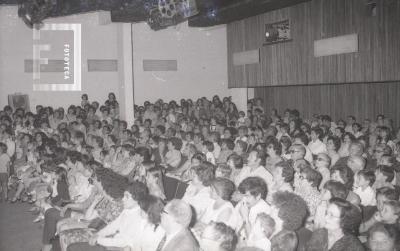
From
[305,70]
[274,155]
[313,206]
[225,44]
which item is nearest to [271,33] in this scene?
[305,70]

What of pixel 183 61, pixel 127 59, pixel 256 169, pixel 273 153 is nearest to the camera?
pixel 256 169

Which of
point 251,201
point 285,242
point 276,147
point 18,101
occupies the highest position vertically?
point 18,101

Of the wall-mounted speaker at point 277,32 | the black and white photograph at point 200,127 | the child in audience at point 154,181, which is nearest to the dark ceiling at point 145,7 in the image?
the black and white photograph at point 200,127

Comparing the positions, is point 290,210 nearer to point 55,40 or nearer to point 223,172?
point 223,172

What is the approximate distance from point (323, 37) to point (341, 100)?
2132 millimetres

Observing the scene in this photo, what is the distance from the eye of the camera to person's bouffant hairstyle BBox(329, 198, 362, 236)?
3.25 metres

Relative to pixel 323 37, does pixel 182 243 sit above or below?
below

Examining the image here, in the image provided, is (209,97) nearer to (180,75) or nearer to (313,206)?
(180,75)

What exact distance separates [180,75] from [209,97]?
1.19m

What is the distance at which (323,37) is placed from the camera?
9.68 meters

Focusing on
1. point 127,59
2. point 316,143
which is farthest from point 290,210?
point 127,59

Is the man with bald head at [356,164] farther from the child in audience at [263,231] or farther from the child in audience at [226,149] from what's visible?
the child in audience at [263,231]

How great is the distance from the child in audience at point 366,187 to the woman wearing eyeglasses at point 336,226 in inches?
59.4

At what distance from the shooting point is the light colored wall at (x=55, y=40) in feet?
39.9
